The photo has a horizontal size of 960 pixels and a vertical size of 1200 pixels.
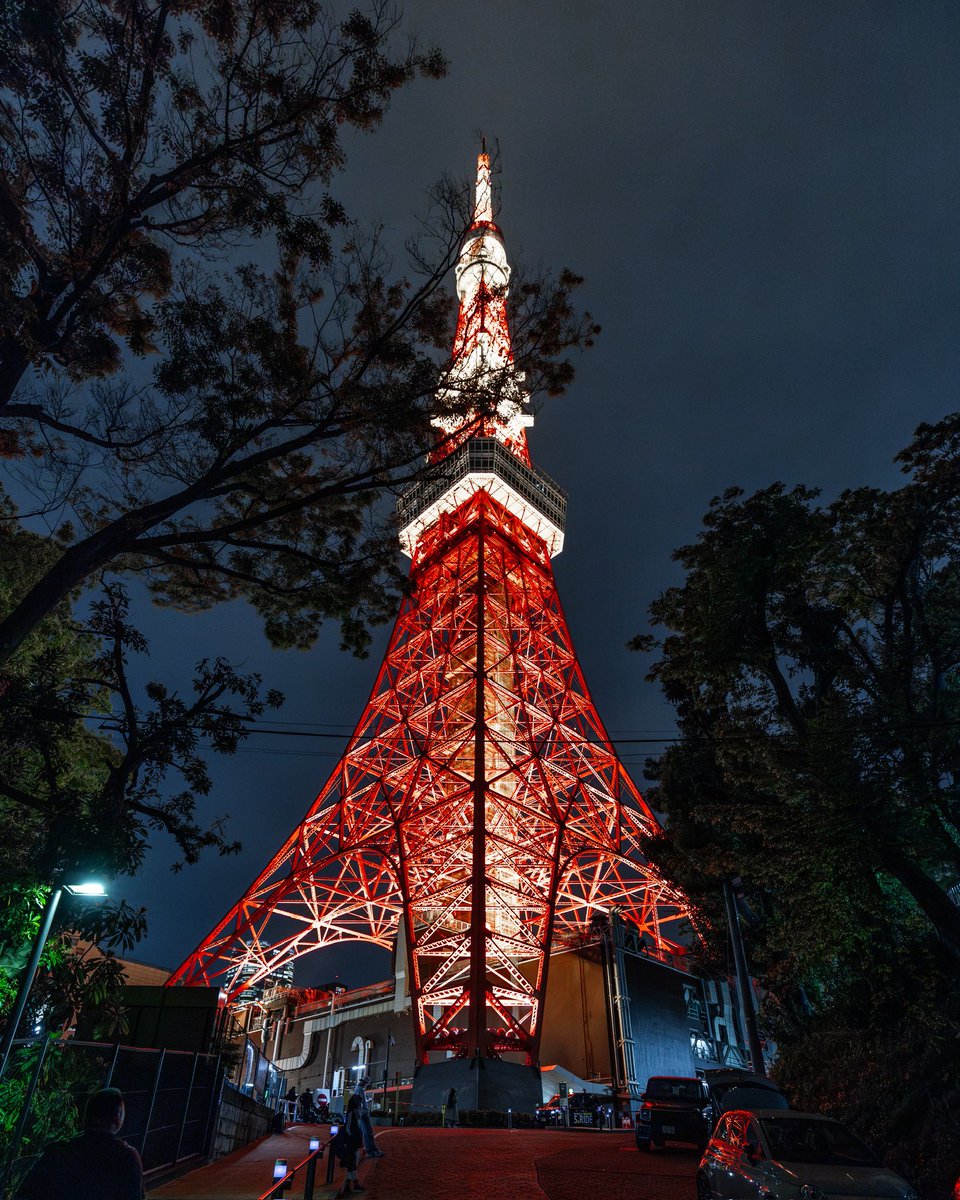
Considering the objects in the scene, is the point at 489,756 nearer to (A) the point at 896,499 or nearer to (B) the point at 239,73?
(A) the point at 896,499

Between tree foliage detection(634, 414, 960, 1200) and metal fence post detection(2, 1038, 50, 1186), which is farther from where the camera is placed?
tree foliage detection(634, 414, 960, 1200)

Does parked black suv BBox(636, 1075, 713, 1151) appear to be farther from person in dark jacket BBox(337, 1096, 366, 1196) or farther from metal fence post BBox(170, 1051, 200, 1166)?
metal fence post BBox(170, 1051, 200, 1166)

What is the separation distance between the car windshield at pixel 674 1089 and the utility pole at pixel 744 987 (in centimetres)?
112

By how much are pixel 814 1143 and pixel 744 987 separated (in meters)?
8.24

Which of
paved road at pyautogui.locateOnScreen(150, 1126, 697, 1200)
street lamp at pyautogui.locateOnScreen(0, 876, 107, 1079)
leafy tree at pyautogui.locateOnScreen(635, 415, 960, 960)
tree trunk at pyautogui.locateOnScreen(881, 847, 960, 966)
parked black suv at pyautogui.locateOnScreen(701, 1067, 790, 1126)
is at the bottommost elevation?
paved road at pyautogui.locateOnScreen(150, 1126, 697, 1200)

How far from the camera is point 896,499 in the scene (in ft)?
39.5

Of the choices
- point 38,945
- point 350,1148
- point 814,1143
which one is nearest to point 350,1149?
point 350,1148

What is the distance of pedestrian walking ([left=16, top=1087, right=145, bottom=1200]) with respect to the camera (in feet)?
11.0

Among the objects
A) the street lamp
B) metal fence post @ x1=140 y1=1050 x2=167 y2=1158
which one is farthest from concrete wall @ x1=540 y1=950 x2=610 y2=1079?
the street lamp

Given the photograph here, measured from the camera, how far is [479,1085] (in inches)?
720

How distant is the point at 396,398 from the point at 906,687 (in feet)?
28.7

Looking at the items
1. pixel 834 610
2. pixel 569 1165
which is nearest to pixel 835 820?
pixel 834 610

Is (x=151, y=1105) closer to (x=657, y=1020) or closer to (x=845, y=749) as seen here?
(x=845, y=749)

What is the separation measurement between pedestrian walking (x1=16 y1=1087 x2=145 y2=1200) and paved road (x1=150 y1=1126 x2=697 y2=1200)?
5212mm
